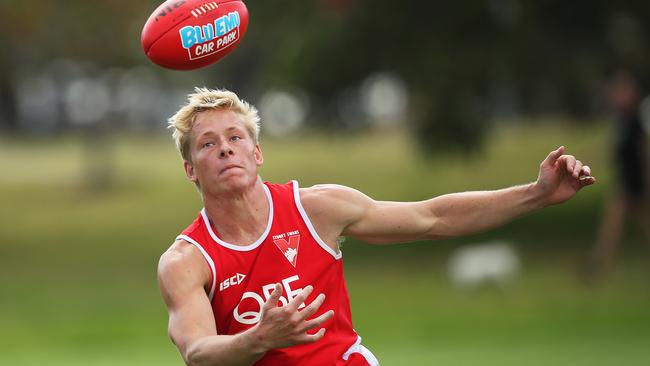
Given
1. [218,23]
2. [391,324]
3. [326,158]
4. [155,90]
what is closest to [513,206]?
[218,23]

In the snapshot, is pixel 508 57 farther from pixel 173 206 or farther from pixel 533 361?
pixel 173 206

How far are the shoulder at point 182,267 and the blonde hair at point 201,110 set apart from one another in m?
0.50

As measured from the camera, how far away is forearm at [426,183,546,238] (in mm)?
6285

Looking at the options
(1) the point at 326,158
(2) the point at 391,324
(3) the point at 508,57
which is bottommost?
(2) the point at 391,324

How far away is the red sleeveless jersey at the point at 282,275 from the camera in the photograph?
19.2 feet

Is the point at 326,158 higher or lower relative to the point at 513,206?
higher

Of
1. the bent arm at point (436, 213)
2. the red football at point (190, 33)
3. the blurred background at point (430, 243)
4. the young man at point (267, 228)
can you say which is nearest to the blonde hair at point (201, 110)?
the young man at point (267, 228)

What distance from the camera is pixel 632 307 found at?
15492 mm

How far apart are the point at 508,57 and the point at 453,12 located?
1126 millimetres

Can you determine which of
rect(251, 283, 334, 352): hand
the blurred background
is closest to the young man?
rect(251, 283, 334, 352): hand

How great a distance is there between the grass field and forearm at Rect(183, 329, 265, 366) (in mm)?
7733

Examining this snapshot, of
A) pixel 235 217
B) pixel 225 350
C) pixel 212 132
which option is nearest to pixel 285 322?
pixel 225 350

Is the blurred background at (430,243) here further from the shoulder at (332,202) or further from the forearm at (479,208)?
the shoulder at (332,202)

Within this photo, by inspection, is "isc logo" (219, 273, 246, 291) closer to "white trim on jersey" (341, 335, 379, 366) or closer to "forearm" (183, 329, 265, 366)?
"forearm" (183, 329, 265, 366)
